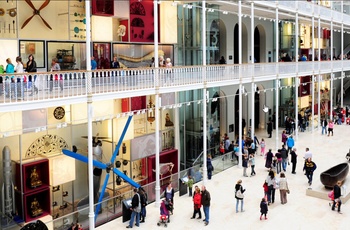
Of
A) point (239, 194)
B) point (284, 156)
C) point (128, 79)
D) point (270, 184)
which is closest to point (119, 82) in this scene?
point (128, 79)

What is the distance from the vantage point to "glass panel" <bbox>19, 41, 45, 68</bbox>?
16422 millimetres

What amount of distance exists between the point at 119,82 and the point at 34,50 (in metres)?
3.72

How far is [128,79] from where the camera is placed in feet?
A: 54.5

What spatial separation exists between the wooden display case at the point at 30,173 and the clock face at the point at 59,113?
1928 mm

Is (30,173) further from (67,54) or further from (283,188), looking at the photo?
(283,188)

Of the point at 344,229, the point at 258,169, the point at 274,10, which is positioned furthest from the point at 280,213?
the point at 274,10

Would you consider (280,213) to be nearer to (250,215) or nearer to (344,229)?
(250,215)

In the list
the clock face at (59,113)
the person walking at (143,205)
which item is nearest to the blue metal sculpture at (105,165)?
the person walking at (143,205)

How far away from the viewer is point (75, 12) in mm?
18375

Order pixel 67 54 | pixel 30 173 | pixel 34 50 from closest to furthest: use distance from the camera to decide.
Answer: pixel 30 173 < pixel 34 50 < pixel 67 54

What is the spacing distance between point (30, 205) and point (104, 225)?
3.63 meters

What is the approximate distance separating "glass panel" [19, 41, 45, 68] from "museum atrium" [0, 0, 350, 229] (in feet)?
0.13

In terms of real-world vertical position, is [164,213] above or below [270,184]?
below

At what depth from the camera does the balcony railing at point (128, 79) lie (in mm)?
12961
